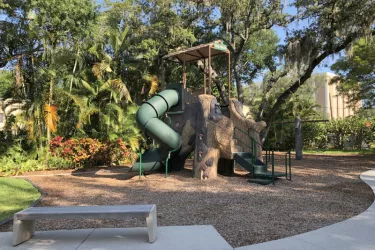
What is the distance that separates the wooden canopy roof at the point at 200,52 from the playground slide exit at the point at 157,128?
152cm

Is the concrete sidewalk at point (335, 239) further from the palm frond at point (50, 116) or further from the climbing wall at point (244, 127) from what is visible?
the palm frond at point (50, 116)

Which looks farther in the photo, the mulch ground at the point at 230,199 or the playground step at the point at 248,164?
the playground step at the point at 248,164

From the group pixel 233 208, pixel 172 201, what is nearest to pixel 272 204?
pixel 233 208

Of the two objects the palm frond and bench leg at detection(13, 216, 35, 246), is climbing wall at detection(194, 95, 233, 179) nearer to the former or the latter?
bench leg at detection(13, 216, 35, 246)

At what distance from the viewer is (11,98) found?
14398mm

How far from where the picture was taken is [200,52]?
1186 centimetres

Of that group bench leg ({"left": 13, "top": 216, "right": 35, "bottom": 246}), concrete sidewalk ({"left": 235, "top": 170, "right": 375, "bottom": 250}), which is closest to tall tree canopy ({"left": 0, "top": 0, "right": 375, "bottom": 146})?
bench leg ({"left": 13, "top": 216, "right": 35, "bottom": 246})

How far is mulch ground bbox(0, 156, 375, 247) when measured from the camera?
5.27m

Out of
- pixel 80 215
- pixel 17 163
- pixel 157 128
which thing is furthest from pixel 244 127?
pixel 17 163

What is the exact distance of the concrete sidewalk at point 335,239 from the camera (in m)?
4.04

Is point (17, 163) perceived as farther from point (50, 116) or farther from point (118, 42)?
point (118, 42)

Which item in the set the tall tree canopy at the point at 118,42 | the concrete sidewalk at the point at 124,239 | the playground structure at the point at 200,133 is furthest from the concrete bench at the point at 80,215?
the tall tree canopy at the point at 118,42

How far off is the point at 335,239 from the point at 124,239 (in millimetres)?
2869

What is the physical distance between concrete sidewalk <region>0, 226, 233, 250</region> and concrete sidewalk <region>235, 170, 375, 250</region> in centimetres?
52
